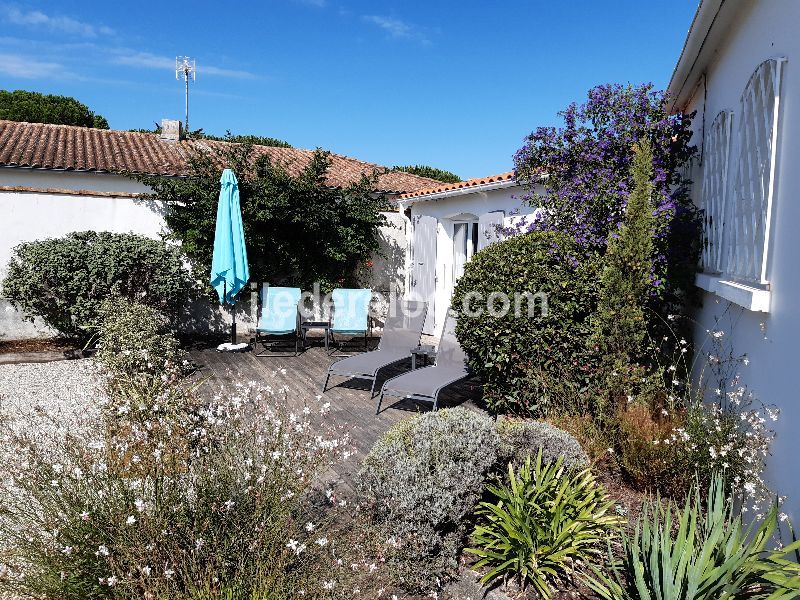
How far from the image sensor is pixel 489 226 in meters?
9.70

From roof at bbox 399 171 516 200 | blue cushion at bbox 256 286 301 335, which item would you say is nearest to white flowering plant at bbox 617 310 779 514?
roof at bbox 399 171 516 200

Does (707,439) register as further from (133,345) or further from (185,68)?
(185,68)

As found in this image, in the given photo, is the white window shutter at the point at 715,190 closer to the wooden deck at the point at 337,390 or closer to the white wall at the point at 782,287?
the white wall at the point at 782,287

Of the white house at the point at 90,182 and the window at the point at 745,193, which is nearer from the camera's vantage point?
the window at the point at 745,193

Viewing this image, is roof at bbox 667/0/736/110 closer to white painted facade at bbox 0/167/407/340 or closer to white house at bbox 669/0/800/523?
white house at bbox 669/0/800/523

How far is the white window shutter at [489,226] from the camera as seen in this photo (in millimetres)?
9305

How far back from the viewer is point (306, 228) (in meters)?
11.1

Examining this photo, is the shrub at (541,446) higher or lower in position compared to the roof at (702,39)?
lower

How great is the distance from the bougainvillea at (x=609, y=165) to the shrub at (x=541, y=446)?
2726 millimetres

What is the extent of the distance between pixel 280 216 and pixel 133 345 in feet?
14.9

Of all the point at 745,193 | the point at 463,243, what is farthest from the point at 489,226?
the point at 745,193

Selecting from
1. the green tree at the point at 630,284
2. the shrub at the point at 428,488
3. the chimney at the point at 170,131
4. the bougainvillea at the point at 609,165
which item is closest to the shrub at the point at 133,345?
the shrub at the point at 428,488

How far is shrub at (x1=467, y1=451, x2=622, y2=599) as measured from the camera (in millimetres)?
3240

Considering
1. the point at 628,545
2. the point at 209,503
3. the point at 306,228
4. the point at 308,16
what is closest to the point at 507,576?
the point at 628,545
